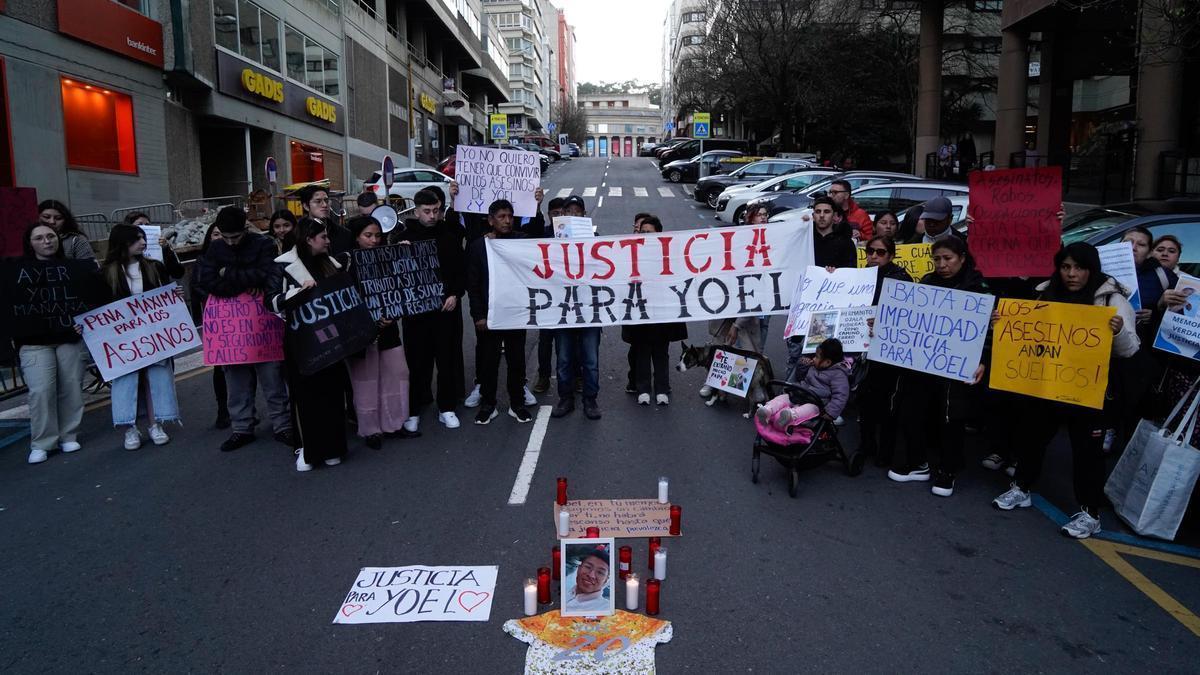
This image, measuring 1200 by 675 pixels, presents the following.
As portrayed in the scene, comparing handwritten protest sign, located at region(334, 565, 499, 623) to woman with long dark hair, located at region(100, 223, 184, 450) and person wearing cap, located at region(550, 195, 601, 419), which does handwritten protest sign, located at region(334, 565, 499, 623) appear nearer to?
person wearing cap, located at region(550, 195, 601, 419)

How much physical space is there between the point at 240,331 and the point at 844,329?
16.4 ft

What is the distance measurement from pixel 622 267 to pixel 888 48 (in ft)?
114

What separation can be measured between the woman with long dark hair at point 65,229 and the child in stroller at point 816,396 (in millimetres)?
5850

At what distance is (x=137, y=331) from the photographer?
699 centimetres

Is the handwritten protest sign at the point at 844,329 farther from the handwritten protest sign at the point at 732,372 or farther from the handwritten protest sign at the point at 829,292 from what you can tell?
the handwritten protest sign at the point at 732,372

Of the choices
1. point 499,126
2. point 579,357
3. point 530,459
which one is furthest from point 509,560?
point 499,126

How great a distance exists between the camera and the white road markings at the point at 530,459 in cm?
570

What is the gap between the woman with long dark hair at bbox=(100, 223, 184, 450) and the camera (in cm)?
693

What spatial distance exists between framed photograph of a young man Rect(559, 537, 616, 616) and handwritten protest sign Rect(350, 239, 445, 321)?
343 centimetres

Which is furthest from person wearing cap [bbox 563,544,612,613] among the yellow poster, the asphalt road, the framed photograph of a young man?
the yellow poster

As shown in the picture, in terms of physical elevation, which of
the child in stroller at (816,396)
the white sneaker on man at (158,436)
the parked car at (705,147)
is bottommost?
the white sneaker on man at (158,436)

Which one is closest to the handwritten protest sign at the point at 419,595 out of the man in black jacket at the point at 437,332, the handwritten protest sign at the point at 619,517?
the handwritten protest sign at the point at 619,517

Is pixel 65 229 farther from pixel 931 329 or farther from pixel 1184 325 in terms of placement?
pixel 1184 325

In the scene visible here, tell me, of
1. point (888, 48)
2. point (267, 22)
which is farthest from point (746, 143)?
point (267, 22)
